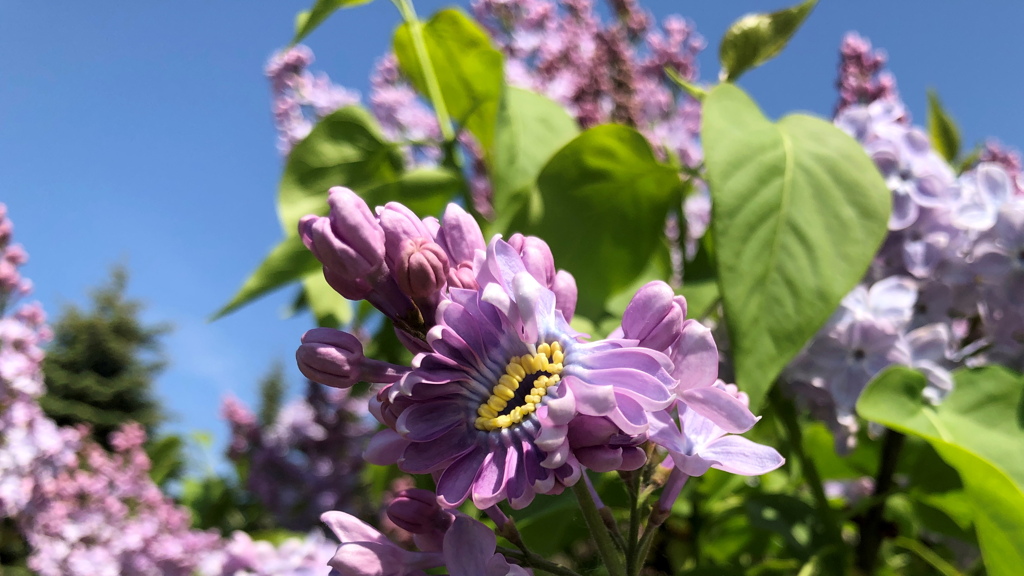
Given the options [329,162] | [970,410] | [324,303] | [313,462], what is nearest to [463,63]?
[329,162]

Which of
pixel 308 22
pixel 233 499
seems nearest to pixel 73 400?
pixel 233 499

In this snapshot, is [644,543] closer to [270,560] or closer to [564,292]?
[564,292]

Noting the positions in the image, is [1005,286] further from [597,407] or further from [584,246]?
[597,407]

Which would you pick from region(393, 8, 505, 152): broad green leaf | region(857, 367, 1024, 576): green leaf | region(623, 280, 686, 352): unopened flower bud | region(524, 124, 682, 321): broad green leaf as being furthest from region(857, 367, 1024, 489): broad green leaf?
region(393, 8, 505, 152): broad green leaf

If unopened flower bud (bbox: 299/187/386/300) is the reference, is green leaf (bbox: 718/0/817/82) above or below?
above

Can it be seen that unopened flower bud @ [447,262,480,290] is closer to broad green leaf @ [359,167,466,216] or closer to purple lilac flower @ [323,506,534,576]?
purple lilac flower @ [323,506,534,576]
